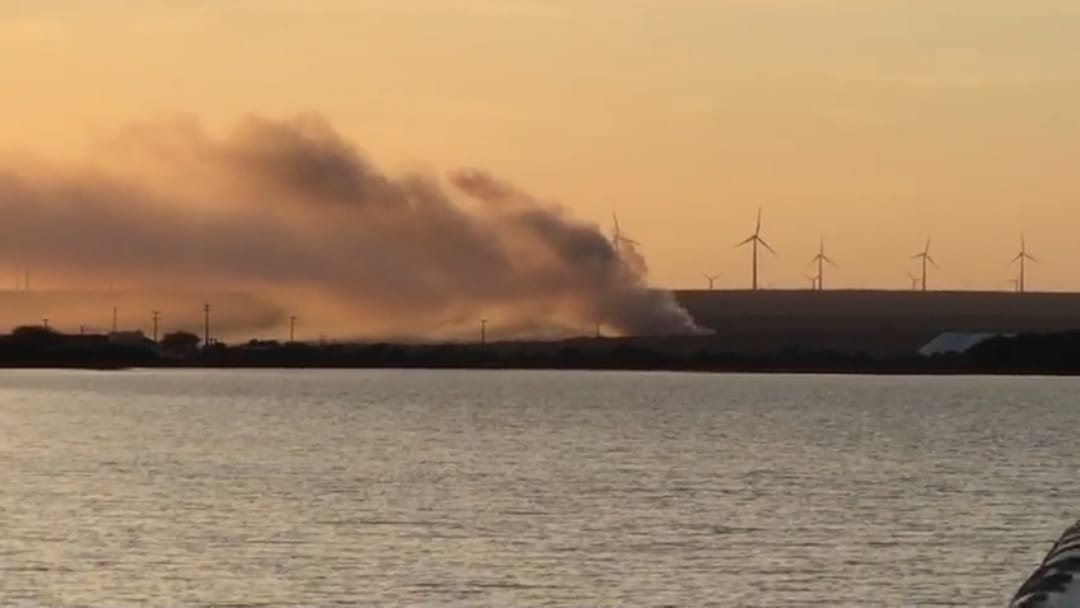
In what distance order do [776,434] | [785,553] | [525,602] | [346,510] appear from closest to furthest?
1. [525,602]
2. [785,553]
3. [346,510]
4. [776,434]

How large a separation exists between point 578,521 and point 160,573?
2296 cm

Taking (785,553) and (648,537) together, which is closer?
(785,553)

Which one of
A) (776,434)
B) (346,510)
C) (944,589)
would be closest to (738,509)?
(346,510)

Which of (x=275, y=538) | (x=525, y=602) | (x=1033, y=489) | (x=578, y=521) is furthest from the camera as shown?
(x=1033, y=489)

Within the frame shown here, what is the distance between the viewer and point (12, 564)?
2842 inches

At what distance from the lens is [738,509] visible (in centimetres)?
9562

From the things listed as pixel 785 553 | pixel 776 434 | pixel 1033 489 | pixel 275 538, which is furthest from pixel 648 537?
pixel 776 434

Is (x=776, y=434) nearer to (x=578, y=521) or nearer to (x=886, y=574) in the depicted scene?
(x=578, y=521)

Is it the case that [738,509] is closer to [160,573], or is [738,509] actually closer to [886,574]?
[886,574]

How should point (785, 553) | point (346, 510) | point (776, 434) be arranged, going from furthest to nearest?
point (776, 434), point (346, 510), point (785, 553)

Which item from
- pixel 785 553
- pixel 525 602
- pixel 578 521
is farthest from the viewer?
pixel 578 521

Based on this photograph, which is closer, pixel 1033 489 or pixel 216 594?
pixel 216 594

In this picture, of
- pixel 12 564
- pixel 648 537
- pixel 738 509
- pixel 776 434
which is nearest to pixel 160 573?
pixel 12 564

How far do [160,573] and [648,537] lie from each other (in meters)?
19.2
